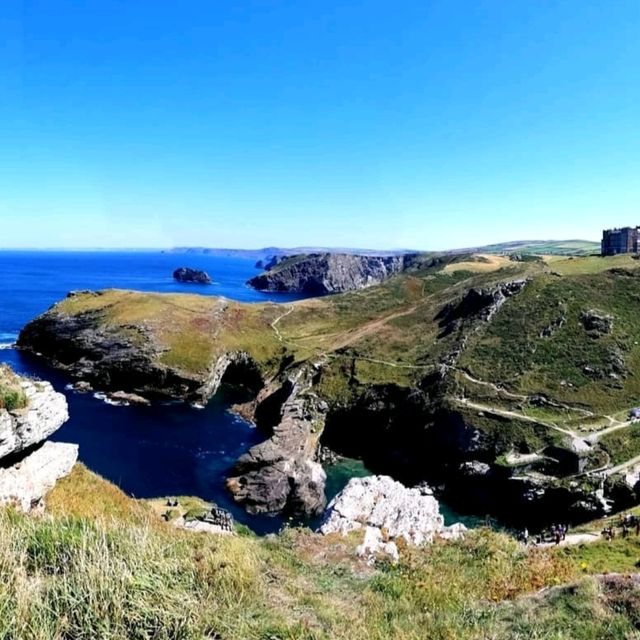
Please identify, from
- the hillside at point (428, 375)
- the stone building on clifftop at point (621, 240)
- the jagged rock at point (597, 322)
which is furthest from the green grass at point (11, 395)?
the stone building on clifftop at point (621, 240)

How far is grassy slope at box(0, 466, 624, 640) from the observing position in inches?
386

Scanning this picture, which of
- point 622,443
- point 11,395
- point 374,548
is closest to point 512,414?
point 622,443

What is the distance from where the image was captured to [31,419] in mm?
21859

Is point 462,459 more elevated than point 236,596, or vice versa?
point 236,596

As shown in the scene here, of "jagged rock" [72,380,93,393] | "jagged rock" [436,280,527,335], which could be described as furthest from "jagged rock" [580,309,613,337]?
"jagged rock" [72,380,93,393]

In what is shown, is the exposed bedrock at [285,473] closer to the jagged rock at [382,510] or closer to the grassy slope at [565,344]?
the jagged rock at [382,510]

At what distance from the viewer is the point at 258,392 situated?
104 meters

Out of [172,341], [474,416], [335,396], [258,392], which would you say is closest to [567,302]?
[474,416]

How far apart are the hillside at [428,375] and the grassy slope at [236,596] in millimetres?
46368

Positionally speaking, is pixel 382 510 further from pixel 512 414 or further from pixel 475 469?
pixel 512 414

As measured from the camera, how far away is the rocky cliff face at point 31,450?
2083 cm

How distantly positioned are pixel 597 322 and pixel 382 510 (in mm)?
59548

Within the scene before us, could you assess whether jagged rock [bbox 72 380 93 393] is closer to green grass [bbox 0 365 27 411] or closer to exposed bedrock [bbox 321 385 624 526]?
exposed bedrock [bbox 321 385 624 526]

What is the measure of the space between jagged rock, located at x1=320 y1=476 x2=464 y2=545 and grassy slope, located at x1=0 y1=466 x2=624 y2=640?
24.6 metres
